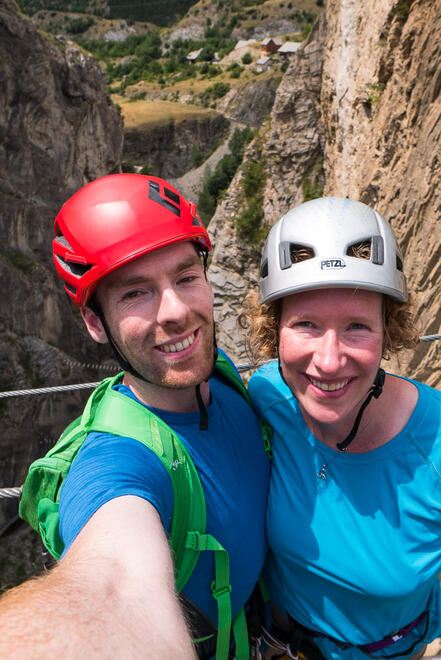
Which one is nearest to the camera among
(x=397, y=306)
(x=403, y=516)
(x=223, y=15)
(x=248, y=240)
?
(x=403, y=516)

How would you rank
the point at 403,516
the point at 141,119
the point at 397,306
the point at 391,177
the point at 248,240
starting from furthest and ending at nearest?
the point at 141,119 < the point at 248,240 < the point at 391,177 < the point at 397,306 < the point at 403,516

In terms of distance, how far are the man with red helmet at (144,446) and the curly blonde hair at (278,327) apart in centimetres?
28

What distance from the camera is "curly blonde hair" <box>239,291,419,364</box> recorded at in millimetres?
2215

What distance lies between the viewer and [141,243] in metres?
2.11

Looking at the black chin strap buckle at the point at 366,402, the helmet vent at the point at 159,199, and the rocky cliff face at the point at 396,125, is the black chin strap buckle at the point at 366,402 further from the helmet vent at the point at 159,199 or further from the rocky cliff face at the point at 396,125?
the rocky cliff face at the point at 396,125

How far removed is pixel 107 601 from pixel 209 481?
A: 2.85 feet

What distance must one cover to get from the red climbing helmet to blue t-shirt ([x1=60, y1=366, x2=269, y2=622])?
2.01ft

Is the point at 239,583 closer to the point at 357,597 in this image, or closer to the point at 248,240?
the point at 357,597

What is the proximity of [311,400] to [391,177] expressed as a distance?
320 inches

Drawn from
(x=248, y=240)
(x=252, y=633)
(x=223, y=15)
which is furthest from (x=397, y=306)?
(x=223, y=15)

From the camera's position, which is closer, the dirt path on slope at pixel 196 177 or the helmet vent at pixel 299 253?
the helmet vent at pixel 299 253

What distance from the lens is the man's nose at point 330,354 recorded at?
1.87 metres

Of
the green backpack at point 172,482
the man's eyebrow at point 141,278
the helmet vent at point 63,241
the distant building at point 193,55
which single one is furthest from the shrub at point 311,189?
the distant building at point 193,55

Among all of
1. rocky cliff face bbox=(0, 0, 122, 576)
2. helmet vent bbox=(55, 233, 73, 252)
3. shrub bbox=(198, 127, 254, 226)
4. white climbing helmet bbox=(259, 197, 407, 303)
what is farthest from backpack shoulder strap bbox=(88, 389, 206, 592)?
shrub bbox=(198, 127, 254, 226)
